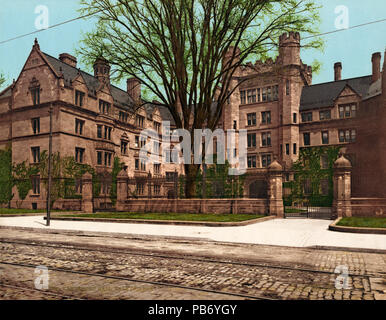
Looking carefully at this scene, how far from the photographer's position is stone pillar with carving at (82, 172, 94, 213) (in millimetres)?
27278

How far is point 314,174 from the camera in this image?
4084 centimetres

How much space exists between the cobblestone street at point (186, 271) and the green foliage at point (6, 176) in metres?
28.4

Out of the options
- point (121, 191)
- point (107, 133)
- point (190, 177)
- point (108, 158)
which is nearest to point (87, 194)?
point (121, 191)

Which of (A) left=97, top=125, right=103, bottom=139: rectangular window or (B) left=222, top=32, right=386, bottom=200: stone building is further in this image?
(B) left=222, top=32, right=386, bottom=200: stone building

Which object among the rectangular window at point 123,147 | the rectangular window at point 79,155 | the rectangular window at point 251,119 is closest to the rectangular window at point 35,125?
the rectangular window at point 79,155

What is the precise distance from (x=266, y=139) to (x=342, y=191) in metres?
26.8

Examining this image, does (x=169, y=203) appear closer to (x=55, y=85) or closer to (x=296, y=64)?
(x=55, y=85)

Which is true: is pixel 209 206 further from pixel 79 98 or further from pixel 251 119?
pixel 251 119

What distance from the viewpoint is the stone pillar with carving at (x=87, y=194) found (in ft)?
89.5

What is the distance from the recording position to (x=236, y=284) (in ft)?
21.6

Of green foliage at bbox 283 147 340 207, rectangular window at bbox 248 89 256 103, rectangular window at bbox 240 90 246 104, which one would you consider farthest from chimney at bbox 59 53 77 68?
green foliage at bbox 283 147 340 207

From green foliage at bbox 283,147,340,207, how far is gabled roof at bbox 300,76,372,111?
646cm

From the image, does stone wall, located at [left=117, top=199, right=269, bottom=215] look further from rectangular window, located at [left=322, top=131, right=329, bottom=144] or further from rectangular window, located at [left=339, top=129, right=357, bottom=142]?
rectangular window, located at [left=339, top=129, right=357, bottom=142]

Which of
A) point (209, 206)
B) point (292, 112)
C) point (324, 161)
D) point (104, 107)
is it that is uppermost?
point (104, 107)
